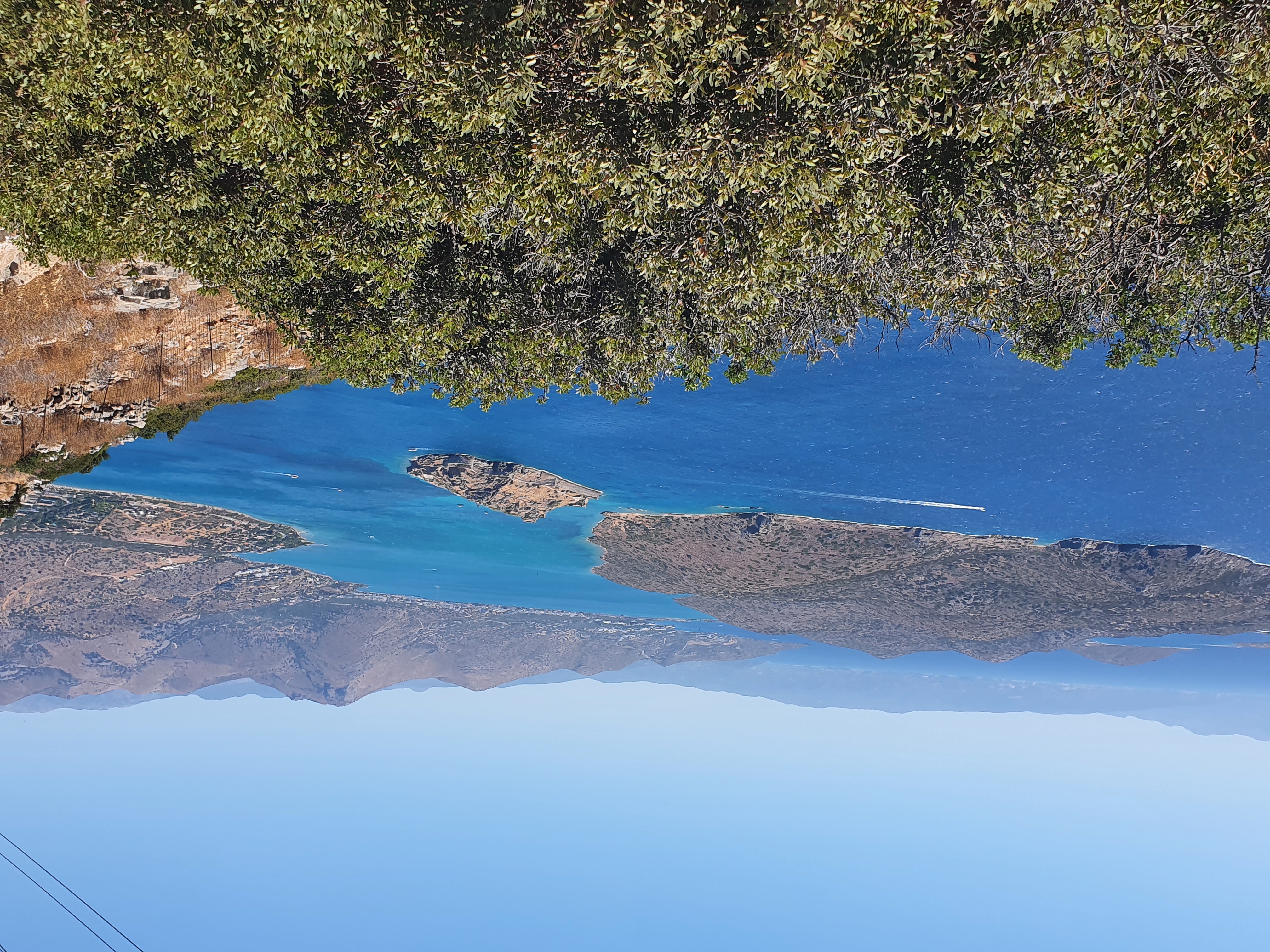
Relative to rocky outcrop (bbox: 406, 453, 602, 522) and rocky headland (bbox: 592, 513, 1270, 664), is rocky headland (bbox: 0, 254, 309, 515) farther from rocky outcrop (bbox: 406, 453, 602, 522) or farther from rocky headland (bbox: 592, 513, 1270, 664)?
rocky headland (bbox: 592, 513, 1270, 664)

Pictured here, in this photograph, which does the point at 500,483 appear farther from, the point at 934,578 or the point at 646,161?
the point at 934,578

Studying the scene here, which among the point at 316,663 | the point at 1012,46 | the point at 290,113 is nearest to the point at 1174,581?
the point at 1012,46

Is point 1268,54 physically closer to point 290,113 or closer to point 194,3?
point 290,113

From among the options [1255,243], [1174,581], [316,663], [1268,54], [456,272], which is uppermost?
[1268,54]

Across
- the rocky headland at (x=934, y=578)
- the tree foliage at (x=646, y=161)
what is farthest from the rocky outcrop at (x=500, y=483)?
the tree foliage at (x=646, y=161)

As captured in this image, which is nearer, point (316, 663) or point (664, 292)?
point (664, 292)

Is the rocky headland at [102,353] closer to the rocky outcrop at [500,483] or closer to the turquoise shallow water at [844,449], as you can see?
the turquoise shallow water at [844,449]
